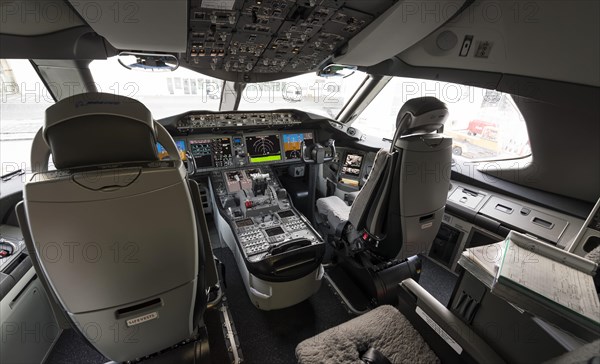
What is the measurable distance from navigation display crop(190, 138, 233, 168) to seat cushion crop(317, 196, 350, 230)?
111 centimetres

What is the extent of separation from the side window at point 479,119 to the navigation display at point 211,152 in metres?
1.74

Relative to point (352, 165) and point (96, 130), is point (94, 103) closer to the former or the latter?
point (96, 130)

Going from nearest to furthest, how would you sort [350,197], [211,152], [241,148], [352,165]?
1. [211,152]
2. [241,148]
3. [350,197]
4. [352,165]

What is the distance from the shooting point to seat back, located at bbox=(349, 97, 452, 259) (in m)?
1.43

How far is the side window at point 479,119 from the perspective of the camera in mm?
2355

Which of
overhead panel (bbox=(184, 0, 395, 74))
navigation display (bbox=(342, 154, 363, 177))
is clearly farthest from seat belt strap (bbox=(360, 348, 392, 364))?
navigation display (bbox=(342, 154, 363, 177))

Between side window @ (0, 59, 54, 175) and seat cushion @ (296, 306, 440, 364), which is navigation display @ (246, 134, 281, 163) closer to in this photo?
side window @ (0, 59, 54, 175)

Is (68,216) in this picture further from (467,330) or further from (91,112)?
(467,330)

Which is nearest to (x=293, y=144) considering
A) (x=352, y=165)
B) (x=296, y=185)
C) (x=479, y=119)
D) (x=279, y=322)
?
(x=296, y=185)

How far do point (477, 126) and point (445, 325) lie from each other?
8.36 feet

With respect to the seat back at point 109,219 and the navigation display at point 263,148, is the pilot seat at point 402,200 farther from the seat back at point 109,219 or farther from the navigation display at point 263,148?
the navigation display at point 263,148

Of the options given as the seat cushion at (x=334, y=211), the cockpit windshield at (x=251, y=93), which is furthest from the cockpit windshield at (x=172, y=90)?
the seat cushion at (x=334, y=211)

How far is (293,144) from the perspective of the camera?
2.88 metres

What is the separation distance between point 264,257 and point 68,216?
43.4 inches
